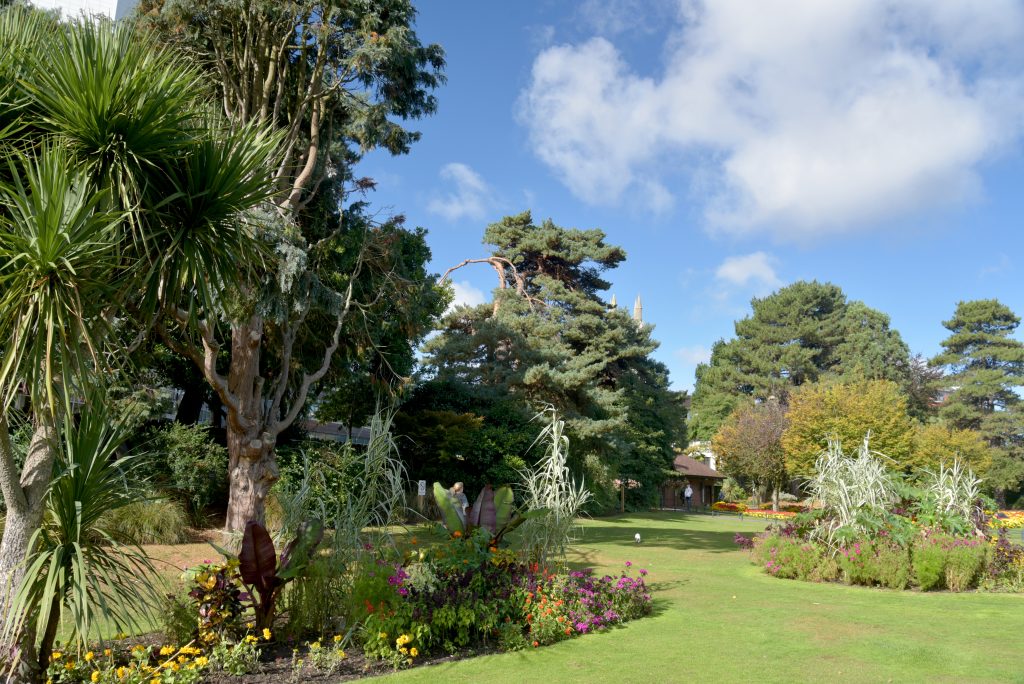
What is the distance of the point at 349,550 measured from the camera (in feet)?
24.3

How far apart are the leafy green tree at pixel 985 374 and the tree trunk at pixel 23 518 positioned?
193 feet

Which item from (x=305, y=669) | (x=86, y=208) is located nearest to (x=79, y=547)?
(x=305, y=669)

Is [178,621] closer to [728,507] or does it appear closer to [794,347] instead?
[728,507]

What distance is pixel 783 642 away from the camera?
7484 millimetres

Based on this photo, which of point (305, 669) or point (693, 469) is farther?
point (693, 469)

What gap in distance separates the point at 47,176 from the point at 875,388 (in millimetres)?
42209

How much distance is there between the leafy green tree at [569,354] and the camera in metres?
28.2

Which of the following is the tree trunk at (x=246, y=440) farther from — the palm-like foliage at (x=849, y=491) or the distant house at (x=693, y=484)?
the distant house at (x=693, y=484)

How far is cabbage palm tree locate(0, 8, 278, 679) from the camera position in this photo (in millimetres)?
4387

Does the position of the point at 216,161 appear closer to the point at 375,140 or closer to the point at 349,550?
the point at 349,550

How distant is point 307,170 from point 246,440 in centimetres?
617

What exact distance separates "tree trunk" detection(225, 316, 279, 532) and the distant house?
3673cm

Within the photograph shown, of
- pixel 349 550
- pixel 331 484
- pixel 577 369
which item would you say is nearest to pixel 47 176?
pixel 349 550

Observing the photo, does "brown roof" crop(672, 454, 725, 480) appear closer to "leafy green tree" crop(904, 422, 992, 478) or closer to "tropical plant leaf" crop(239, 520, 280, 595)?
"leafy green tree" crop(904, 422, 992, 478)
